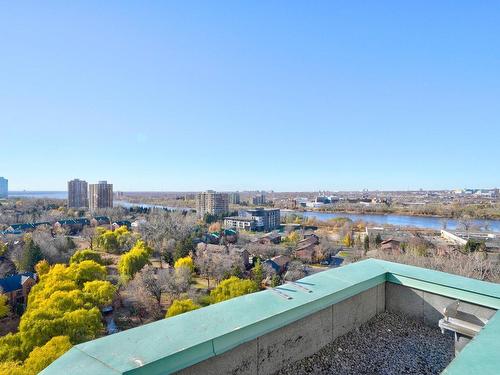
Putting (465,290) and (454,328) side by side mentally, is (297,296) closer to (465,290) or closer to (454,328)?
(454,328)

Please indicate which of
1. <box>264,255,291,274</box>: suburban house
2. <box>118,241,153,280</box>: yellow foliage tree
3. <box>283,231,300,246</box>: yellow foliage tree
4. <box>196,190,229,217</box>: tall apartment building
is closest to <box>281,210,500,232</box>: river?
<box>196,190,229,217</box>: tall apartment building

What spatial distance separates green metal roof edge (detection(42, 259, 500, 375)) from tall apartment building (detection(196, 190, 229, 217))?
31356 mm

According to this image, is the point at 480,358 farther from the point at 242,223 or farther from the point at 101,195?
the point at 101,195

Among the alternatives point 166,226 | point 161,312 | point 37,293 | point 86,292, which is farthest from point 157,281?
point 166,226

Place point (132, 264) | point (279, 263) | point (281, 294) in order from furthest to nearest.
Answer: point (279, 263), point (132, 264), point (281, 294)

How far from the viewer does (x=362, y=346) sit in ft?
4.06

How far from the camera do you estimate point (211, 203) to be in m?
33.1

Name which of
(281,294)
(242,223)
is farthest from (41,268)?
(242,223)

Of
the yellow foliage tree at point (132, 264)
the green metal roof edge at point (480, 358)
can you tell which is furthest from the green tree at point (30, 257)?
the green metal roof edge at point (480, 358)

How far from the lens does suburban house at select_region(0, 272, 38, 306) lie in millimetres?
9203

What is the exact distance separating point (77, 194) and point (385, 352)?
45.7 m

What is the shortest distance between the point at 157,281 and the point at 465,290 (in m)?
8.54

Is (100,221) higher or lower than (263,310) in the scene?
lower

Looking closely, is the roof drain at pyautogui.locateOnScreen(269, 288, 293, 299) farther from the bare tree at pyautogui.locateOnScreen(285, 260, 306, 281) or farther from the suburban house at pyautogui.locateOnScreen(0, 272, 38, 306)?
the suburban house at pyautogui.locateOnScreen(0, 272, 38, 306)
